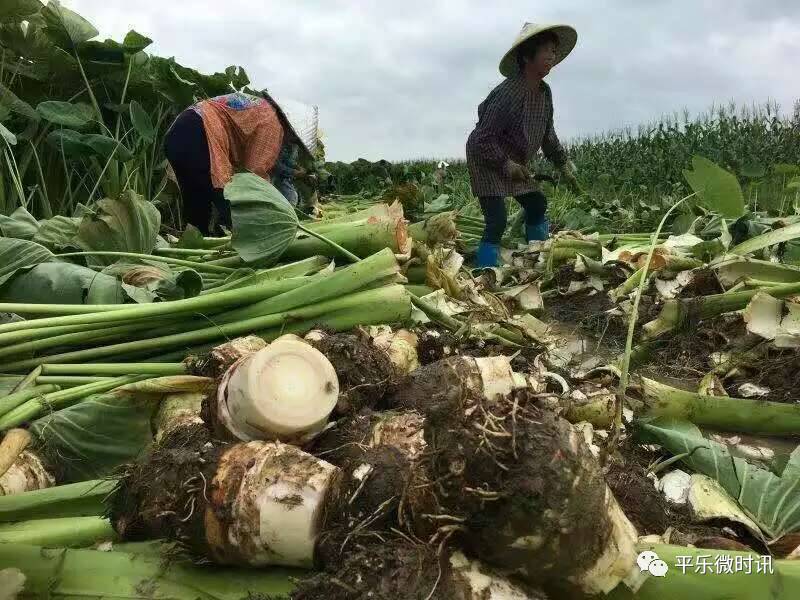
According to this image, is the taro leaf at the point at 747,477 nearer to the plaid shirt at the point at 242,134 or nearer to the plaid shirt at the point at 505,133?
the plaid shirt at the point at 505,133

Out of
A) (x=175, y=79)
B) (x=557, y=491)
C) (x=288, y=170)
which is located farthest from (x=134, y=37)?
(x=557, y=491)

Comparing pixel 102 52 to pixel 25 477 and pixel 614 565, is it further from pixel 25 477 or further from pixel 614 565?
pixel 614 565

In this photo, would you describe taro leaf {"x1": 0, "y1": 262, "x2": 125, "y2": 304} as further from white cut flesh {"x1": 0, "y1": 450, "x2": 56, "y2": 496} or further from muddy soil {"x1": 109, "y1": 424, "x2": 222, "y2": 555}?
muddy soil {"x1": 109, "y1": 424, "x2": 222, "y2": 555}

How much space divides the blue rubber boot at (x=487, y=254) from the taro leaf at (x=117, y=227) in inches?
109

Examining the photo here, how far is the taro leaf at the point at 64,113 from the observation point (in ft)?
14.4

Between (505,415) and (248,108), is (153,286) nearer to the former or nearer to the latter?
(505,415)

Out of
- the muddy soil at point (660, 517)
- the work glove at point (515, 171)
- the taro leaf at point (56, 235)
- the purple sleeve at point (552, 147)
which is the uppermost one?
the purple sleeve at point (552, 147)

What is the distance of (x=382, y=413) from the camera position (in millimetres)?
1779

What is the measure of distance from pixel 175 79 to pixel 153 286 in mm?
3900

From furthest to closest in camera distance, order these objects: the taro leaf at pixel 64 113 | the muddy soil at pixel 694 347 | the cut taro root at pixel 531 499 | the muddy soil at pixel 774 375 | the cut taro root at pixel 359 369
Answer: the taro leaf at pixel 64 113 → the muddy soil at pixel 694 347 → the muddy soil at pixel 774 375 → the cut taro root at pixel 359 369 → the cut taro root at pixel 531 499

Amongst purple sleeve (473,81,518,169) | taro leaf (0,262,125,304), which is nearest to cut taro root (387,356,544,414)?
taro leaf (0,262,125,304)

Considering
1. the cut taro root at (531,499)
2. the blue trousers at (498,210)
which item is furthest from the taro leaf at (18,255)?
the blue trousers at (498,210)

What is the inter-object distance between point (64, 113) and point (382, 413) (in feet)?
13.2

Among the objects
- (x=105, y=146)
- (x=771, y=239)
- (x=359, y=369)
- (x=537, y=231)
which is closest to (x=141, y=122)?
(x=105, y=146)
